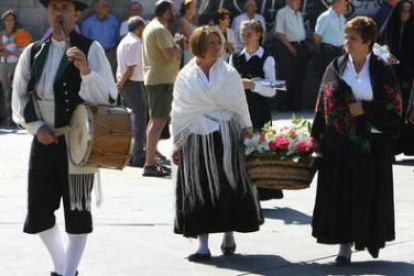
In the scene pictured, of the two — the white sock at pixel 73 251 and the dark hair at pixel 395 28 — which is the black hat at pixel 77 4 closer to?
the white sock at pixel 73 251

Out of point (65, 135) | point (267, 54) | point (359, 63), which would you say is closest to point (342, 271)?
point (359, 63)

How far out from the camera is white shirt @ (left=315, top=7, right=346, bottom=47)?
59.4 ft

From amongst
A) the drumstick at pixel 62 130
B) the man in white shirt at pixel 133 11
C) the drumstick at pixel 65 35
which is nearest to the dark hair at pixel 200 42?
the drumstick at pixel 65 35

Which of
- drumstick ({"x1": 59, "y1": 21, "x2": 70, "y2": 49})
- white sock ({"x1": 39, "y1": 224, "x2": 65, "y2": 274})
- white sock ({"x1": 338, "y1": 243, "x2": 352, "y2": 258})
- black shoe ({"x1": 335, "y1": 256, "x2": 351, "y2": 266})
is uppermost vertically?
drumstick ({"x1": 59, "y1": 21, "x2": 70, "y2": 49})

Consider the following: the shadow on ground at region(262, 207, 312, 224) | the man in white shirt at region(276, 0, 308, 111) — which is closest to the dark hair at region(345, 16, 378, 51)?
the shadow on ground at region(262, 207, 312, 224)

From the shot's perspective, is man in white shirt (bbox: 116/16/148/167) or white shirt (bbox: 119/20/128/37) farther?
white shirt (bbox: 119/20/128/37)

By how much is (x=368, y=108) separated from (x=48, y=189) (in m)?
2.16

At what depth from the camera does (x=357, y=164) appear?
7.42 m

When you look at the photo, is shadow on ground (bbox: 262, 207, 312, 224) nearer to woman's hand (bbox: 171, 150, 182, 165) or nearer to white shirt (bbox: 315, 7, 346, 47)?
woman's hand (bbox: 171, 150, 182, 165)

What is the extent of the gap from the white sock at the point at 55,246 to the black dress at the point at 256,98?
291 centimetres

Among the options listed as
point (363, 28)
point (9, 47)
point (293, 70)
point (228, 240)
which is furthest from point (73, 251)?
point (293, 70)

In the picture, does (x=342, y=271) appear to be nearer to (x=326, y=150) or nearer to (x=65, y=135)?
(x=326, y=150)

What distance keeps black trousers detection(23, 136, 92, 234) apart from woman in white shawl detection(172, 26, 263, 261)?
1.05m

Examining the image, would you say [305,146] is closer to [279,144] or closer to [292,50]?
[279,144]
